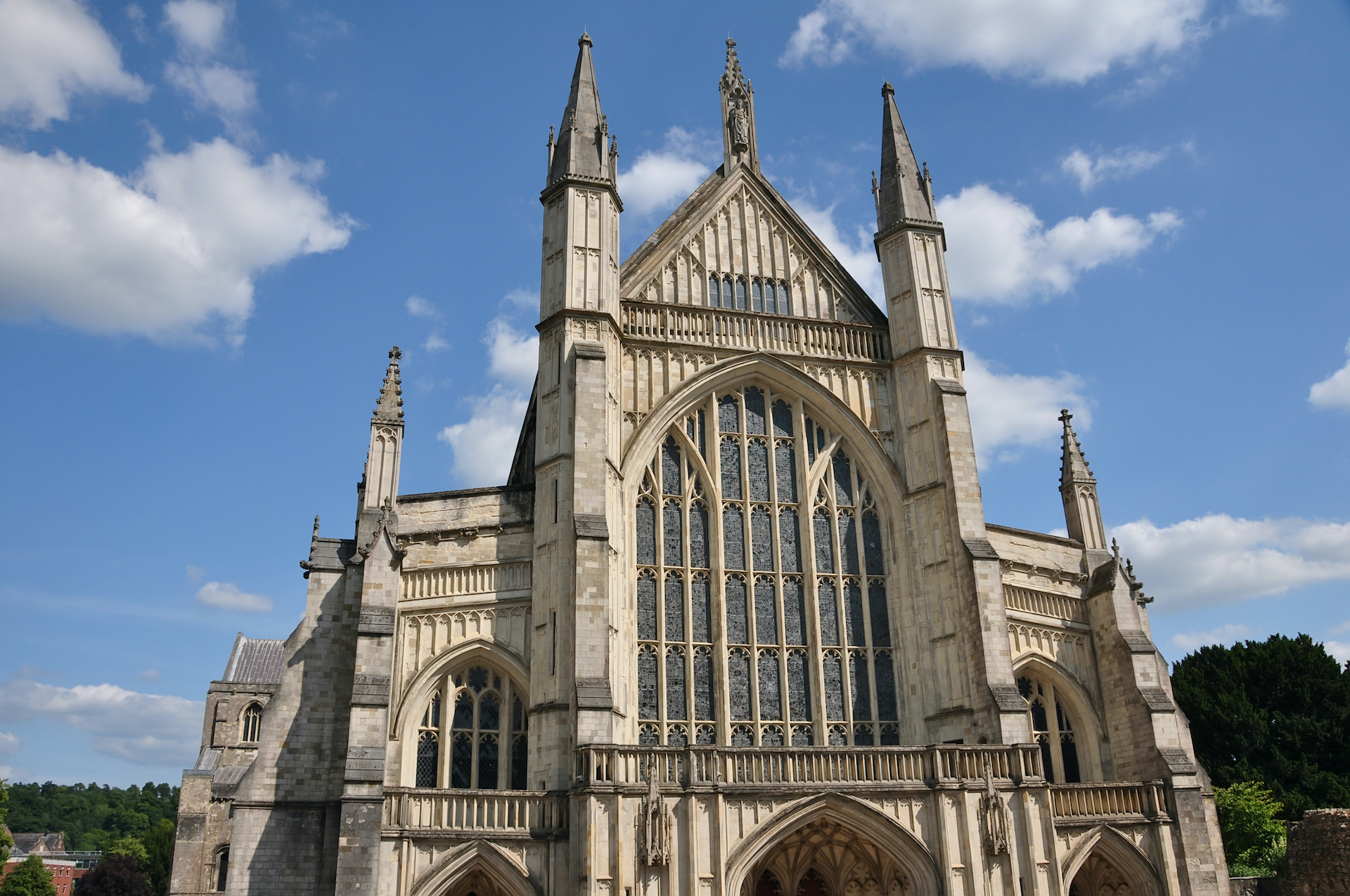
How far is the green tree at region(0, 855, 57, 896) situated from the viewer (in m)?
56.5

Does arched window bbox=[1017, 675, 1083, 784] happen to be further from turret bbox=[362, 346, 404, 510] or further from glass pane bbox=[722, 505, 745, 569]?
turret bbox=[362, 346, 404, 510]

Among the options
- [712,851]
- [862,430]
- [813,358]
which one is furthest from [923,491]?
[712,851]

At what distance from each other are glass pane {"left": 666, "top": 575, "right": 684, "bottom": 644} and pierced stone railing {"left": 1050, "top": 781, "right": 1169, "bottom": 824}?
836 centimetres

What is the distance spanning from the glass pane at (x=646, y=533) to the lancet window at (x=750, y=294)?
5.77 metres

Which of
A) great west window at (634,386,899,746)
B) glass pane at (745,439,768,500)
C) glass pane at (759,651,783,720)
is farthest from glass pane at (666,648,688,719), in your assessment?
glass pane at (745,439,768,500)

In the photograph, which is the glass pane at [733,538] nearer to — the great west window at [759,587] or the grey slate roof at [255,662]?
the great west window at [759,587]

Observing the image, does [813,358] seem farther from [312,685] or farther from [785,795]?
[312,685]

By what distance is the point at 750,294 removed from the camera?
26.0 metres

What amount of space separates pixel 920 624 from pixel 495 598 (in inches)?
381

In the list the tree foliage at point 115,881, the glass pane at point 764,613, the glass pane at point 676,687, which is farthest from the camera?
the tree foliage at point 115,881

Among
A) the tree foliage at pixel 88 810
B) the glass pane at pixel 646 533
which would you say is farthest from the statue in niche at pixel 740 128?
the tree foliage at pixel 88 810

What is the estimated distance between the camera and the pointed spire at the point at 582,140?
2481 cm

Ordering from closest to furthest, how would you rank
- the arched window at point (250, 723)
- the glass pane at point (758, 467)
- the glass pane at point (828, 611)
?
1. the glass pane at point (828, 611)
2. the glass pane at point (758, 467)
3. the arched window at point (250, 723)

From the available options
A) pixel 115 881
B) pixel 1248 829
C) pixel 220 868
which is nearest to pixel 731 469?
pixel 1248 829
